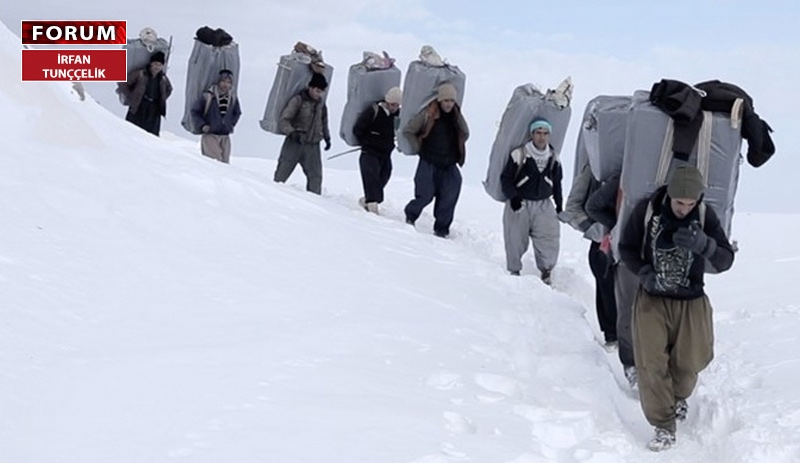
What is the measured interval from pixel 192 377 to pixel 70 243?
5.98 ft

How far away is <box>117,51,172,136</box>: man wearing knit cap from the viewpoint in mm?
13297

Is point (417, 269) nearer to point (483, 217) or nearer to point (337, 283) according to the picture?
point (337, 283)

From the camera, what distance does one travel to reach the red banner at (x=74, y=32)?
11.4 m

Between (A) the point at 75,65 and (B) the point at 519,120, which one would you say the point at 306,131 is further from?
(B) the point at 519,120

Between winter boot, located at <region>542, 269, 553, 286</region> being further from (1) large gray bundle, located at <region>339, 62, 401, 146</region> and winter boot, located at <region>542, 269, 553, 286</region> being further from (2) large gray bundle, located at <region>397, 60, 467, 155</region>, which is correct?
(1) large gray bundle, located at <region>339, 62, 401, 146</region>

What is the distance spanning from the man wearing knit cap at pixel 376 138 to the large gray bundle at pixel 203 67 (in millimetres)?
2061

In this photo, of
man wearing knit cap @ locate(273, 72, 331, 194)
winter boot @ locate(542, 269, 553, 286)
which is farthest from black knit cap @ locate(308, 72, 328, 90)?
winter boot @ locate(542, 269, 553, 286)

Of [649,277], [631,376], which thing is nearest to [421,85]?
[631,376]

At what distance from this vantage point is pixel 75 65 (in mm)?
11227

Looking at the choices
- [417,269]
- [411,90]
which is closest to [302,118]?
[411,90]

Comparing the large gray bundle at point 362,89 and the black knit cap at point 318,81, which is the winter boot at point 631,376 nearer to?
the large gray bundle at point 362,89

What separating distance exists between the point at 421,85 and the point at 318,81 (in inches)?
70.0

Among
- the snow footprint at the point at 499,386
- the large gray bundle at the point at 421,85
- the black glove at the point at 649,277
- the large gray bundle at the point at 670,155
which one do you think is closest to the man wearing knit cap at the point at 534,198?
the large gray bundle at the point at 421,85

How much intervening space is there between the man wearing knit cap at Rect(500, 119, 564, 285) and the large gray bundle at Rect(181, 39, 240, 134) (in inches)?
188
